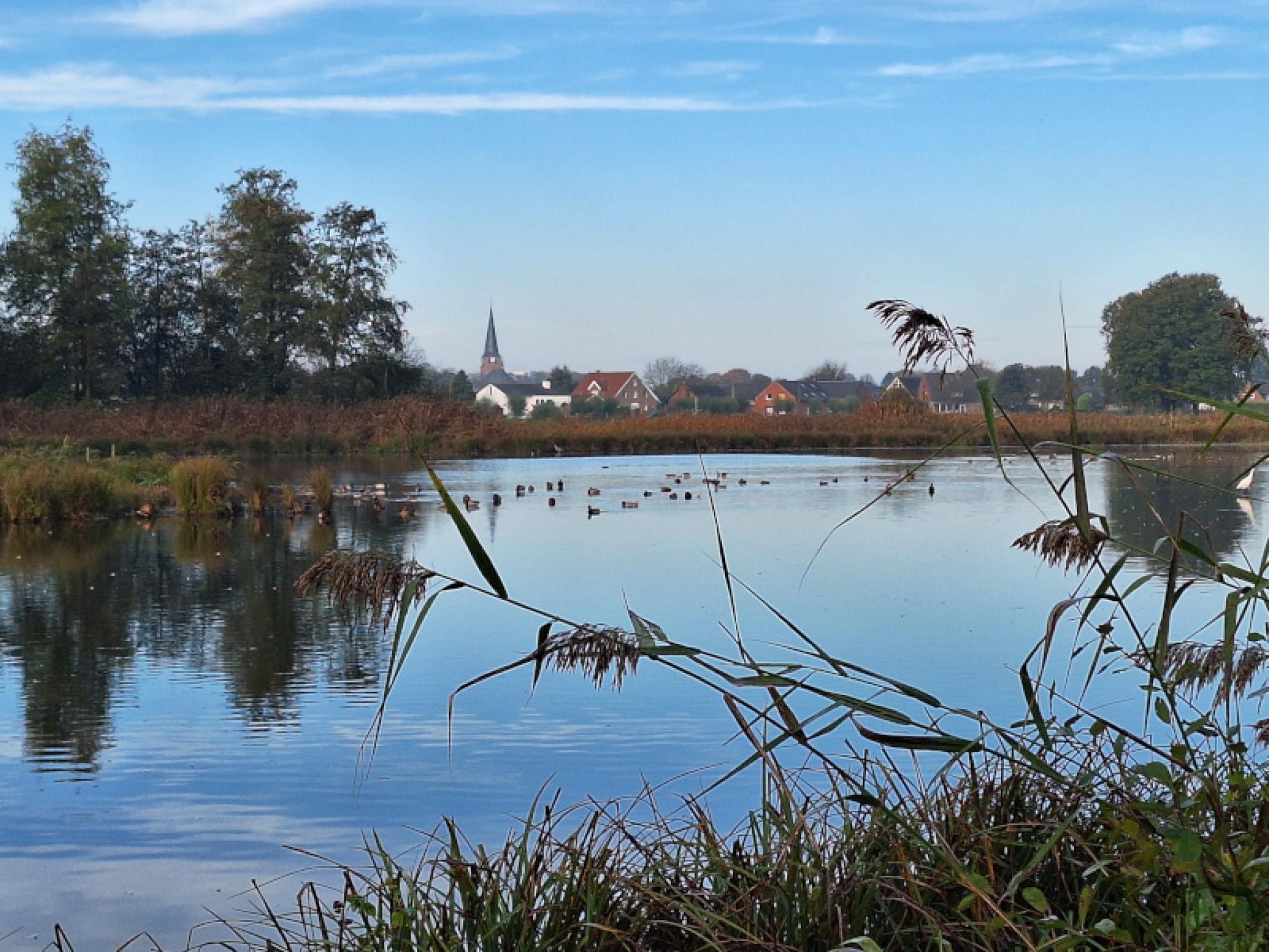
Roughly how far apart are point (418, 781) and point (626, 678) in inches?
98.1

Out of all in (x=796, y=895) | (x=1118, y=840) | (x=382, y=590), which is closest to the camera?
(x=382, y=590)

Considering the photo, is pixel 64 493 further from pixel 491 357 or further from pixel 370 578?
pixel 491 357

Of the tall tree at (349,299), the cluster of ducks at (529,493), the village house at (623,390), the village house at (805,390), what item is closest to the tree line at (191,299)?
the tall tree at (349,299)

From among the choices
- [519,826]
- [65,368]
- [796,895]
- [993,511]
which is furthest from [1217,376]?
[65,368]

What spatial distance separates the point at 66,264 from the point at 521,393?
73197 millimetres

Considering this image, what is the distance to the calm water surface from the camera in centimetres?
532

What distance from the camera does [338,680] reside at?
8.41m

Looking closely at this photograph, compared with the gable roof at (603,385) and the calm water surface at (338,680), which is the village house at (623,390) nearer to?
the gable roof at (603,385)

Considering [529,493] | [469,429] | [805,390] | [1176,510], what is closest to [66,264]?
[469,429]

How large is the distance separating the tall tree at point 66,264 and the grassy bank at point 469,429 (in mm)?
2272

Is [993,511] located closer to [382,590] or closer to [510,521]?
[510,521]

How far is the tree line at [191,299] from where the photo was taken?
1828 inches

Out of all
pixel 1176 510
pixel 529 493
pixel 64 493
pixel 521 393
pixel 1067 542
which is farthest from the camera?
pixel 521 393

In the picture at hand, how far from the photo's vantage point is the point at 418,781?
6125 millimetres
